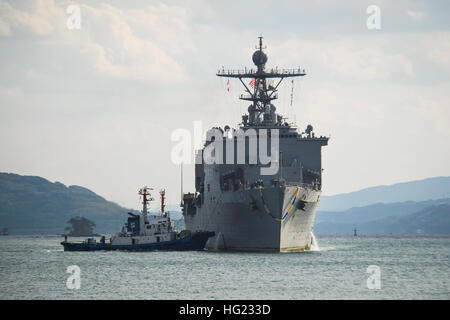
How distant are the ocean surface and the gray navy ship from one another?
6.30ft

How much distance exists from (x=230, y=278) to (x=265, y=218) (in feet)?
48.5

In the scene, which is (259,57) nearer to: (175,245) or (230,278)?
(175,245)

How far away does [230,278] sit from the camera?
4688 centimetres

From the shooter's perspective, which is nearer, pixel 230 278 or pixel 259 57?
pixel 230 278

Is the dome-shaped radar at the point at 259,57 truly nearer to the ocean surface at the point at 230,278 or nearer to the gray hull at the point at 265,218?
the gray hull at the point at 265,218

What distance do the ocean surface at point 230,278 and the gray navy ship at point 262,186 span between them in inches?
75.6

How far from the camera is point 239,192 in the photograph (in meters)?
63.3

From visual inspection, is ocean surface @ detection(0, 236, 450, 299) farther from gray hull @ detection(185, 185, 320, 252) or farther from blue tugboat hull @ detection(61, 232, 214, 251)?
blue tugboat hull @ detection(61, 232, 214, 251)

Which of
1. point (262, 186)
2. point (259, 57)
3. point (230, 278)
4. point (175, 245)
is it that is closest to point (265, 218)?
point (262, 186)

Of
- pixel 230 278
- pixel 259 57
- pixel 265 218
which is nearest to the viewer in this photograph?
pixel 230 278

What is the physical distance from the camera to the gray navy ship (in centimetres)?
6134

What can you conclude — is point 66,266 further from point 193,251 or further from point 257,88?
point 257,88

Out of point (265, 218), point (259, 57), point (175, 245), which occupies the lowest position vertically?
point (175, 245)
